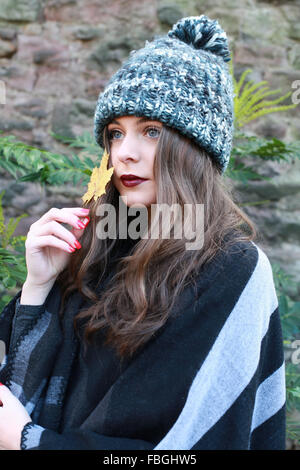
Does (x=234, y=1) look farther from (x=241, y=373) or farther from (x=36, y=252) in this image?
(x=241, y=373)

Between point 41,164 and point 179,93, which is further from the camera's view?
point 41,164

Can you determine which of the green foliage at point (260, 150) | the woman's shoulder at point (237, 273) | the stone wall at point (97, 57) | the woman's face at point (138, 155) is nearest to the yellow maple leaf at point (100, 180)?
the woman's face at point (138, 155)

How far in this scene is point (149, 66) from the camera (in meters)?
1.21

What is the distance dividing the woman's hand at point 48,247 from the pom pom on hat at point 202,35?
0.64 meters


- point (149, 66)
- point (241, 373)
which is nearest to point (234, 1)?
point (149, 66)

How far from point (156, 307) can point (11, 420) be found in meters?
0.47

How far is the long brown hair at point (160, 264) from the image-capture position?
112 cm

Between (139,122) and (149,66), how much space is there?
157mm

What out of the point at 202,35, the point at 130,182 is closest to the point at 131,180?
the point at 130,182

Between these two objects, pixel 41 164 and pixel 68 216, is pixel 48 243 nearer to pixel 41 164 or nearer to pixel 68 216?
A: pixel 68 216

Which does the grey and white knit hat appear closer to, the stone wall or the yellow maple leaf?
the yellow maple leaf

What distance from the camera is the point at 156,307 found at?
112 centimetres

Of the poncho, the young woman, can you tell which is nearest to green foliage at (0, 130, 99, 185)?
the young woman
